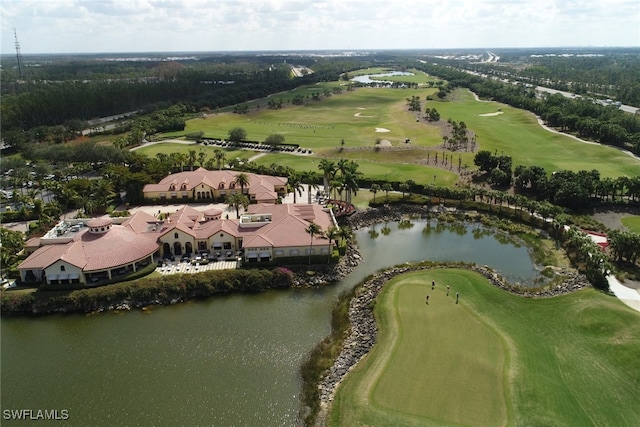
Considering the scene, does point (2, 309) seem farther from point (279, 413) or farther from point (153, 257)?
point (279, 413)

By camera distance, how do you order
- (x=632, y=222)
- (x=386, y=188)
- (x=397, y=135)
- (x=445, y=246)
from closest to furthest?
(x=445, y=246) → (x=632, y=222) → (x=386, y=188) → (x=397, y=135)

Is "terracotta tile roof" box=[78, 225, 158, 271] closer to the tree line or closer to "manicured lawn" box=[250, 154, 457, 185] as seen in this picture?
"manicured lawn" box=[250, 154, 457, 185]

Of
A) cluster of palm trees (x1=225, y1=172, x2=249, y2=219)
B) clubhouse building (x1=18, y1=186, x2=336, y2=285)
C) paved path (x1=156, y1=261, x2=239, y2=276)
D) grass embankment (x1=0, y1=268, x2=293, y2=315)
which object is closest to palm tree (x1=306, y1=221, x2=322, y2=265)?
clubhouse building (x1=18, y1=186, x2=336, y2=285)

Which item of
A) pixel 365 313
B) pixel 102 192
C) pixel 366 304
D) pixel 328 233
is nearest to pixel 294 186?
pixel 328 233

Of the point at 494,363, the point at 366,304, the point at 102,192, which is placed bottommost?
the point at 366,304

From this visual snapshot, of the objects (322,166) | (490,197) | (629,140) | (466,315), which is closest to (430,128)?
(629,140)

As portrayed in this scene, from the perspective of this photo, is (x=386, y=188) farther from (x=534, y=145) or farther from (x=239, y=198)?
(x=534, y=145)

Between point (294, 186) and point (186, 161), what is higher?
point (186, 161)

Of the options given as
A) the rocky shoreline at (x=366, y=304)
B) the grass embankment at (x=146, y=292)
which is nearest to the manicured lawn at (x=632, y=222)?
the rocky shoreline at (x=366, y=304)
